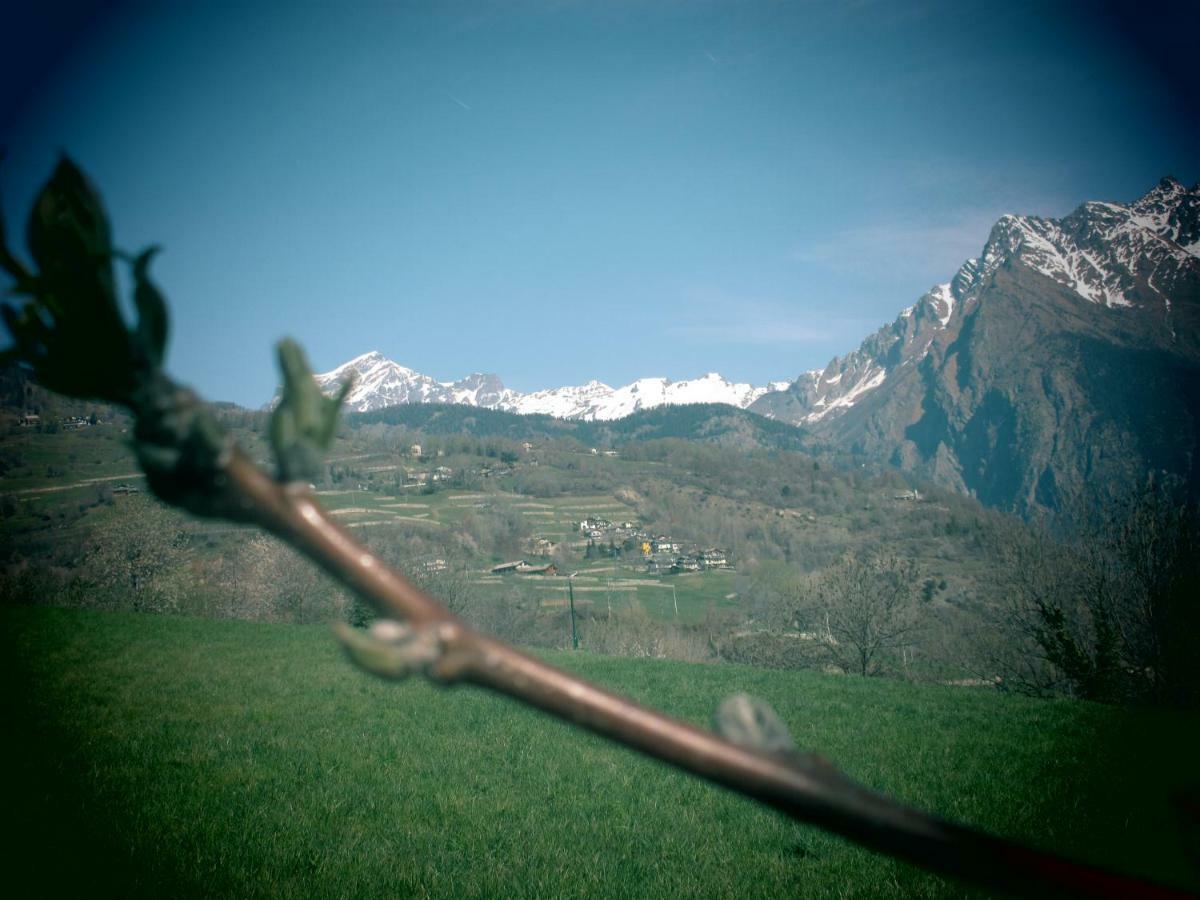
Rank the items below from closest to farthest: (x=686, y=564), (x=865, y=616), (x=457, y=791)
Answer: (x=457, y=791)
(x=865, y=616)
(x=686, y=564)

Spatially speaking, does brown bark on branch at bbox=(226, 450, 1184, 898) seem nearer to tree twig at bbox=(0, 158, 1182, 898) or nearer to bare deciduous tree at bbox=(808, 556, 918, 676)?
tree twig at bbox=(0, 158, 1182, 898)

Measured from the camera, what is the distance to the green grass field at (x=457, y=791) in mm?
8133

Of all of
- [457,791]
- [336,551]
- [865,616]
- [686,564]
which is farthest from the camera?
[686,564]

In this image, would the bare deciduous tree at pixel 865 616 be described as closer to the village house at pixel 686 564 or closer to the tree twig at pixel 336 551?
the tree twig at pixel 336 551

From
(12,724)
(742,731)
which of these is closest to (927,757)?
(742,731)

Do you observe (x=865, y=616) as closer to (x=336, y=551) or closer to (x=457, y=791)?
(x=457, y=791)

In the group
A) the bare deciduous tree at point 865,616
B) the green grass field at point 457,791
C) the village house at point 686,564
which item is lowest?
the village house at point 686,564

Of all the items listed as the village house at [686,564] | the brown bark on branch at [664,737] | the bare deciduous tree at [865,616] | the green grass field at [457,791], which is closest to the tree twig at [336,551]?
the brown bark on branch at [664,737]

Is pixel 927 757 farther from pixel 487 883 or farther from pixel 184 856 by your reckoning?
pixel 184 856

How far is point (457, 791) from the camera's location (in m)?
11.8

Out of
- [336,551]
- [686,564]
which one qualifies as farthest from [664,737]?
[686,564]

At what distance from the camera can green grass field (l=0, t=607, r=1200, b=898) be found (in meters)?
8.13

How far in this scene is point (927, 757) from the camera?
15.7 m

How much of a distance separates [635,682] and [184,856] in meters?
19.8
